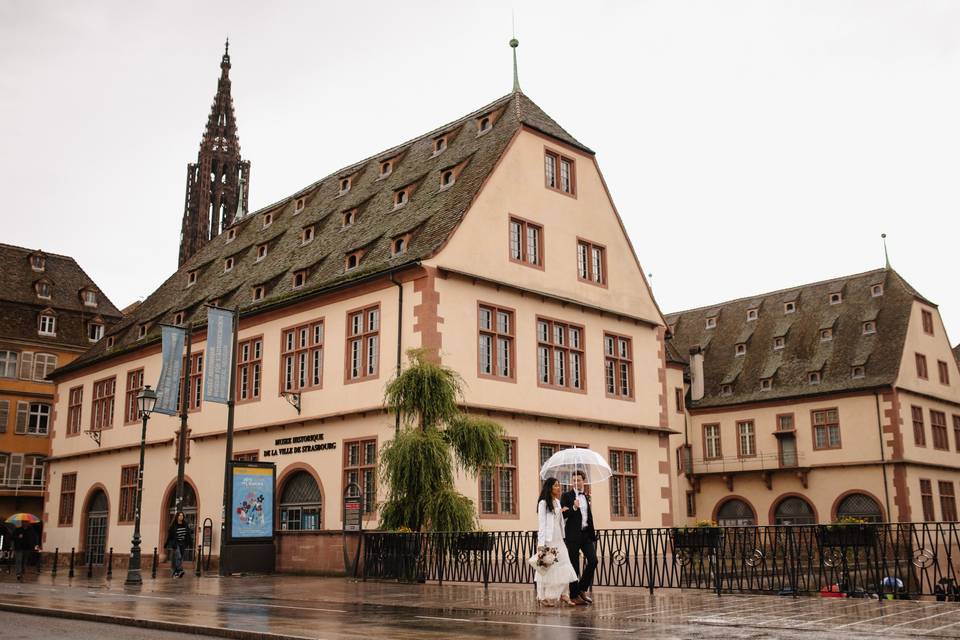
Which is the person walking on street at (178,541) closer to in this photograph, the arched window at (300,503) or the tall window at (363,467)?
the arched window at (300,503)

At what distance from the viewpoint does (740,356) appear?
177 feet

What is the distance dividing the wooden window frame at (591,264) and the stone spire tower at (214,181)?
63.6 m

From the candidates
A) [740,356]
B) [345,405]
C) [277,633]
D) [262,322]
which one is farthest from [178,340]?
[740,356]

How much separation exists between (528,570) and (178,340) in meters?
16.0

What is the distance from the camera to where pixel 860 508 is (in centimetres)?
4512

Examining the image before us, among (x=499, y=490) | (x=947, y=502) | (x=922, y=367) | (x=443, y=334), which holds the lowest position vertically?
(x=499, y=490)

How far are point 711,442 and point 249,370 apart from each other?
95.8 ft

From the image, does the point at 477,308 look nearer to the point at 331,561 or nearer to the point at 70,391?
the point at 331,561

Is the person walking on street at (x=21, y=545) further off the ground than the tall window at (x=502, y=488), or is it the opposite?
the tall window at (x=502, y=488)

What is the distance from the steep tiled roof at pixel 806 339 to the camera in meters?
47.1

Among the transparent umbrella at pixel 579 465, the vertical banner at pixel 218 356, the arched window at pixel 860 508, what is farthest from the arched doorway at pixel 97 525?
the arched window at pixel 860 508

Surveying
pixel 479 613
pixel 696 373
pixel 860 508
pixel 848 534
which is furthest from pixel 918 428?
pixel 479 613

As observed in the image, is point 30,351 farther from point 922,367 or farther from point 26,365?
point 922,367

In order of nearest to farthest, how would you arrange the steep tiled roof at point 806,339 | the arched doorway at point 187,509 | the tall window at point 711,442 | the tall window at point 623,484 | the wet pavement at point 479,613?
the wet pavement at point 479,613
the tall window at point 623,484
the arched doorway at point 187,509
the steep tiled roof at point 806,339
the tall window at point 711,442
